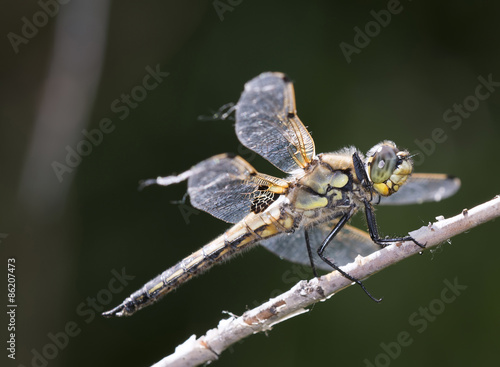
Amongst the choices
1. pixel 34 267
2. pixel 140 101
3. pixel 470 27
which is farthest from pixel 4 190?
pixel 470 27

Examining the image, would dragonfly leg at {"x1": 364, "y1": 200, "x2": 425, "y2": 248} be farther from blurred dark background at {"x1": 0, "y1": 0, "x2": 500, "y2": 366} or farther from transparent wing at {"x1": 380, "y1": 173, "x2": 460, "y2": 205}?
blurred dark background at {"x1": 0, "y1": 0, "x2": 500, "y2": 366}

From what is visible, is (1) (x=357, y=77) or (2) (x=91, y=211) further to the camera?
(1) (x=357, y=77)

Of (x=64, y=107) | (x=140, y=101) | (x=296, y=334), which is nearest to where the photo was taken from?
(x=64, y=107)

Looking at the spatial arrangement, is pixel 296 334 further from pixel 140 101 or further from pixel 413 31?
pixel 413 31

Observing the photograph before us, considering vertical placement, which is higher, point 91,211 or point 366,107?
point 91,211
